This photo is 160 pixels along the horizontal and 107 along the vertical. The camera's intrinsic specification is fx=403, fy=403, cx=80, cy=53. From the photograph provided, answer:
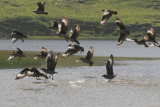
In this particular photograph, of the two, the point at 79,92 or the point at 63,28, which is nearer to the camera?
the point at 63,28

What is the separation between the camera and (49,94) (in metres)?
52.3

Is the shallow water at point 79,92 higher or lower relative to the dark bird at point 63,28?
lower

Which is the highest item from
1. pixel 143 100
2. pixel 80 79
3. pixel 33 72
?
pixel 33 72

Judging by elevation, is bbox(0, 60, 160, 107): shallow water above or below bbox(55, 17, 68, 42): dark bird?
below

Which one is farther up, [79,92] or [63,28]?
[63,28]

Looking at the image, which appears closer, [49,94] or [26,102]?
[26,102]

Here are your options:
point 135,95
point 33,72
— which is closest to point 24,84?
point 135,95

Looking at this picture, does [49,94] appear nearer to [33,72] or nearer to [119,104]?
[119,104]

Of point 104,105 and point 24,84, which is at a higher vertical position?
point 104,105

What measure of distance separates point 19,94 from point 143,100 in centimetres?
1566

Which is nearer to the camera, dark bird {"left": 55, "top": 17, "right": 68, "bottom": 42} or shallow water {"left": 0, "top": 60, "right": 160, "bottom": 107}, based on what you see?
→ dark bird {"left": 55, "top": 17, "right": 68, "bottom": 42}

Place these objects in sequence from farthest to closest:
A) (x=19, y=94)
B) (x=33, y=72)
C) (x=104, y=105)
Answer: (x=19, y=94)
(x=104, y=105)
(x=33, y=72)

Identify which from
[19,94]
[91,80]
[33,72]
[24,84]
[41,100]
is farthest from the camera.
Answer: [91,80]

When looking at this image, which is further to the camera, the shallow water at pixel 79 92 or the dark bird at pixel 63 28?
the shallow water at pixel 79 92
